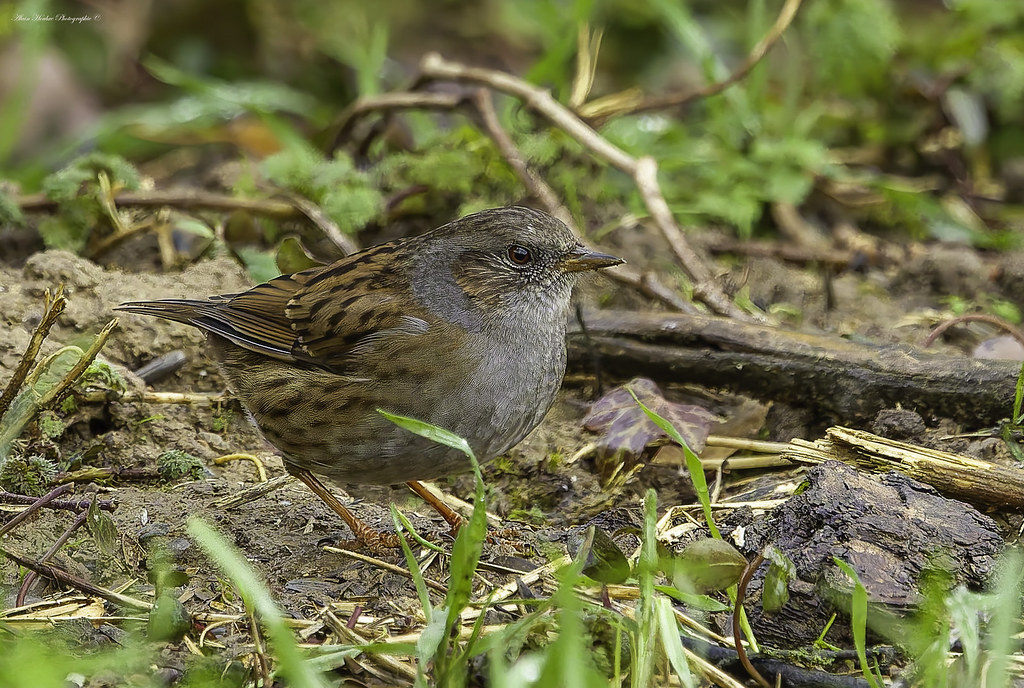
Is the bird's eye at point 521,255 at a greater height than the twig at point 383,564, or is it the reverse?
the bird's eye at point 521,255

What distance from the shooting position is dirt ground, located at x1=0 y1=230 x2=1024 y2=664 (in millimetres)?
3586

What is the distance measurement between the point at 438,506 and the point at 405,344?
2.05 feet

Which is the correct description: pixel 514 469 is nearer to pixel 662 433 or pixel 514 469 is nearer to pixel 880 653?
pixel 662 433

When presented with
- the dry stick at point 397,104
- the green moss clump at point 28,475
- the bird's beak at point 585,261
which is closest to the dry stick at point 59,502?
the green moss clump at point 28,475

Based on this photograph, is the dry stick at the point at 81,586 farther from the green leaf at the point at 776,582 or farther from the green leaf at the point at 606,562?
the green leaf at the point at 776,582

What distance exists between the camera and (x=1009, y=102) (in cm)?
711

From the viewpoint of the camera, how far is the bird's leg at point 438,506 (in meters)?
4.09

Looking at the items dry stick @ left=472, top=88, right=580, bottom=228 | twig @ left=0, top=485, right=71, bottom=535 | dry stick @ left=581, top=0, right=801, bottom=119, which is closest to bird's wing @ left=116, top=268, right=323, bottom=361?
twig @ left=0, top=485, right=71, bottom=535

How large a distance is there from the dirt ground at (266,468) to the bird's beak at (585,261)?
0.74m

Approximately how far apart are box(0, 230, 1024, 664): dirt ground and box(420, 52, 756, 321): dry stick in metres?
0.32

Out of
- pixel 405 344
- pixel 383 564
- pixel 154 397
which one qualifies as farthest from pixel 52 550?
pixel 405 344

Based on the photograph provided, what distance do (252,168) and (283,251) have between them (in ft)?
5.79

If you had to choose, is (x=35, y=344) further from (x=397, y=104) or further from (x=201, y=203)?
(x=397, y=104)

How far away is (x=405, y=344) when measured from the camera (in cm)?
395
